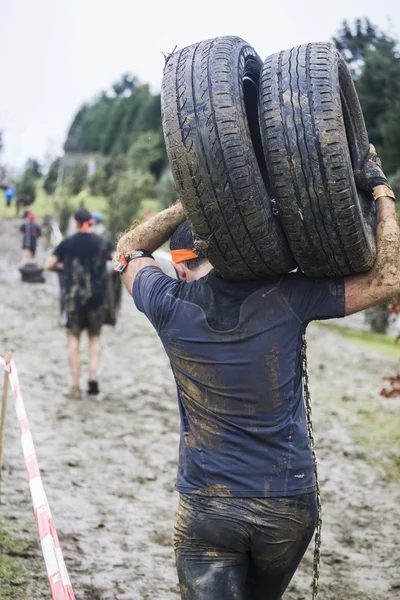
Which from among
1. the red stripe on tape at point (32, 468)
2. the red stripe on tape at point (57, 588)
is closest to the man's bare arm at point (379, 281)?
the red stripe on tape at point (57, 588)

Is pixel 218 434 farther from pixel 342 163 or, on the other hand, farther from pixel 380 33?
pixel 380 33

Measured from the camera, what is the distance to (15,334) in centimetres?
1247

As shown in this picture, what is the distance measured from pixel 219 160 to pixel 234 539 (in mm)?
1263

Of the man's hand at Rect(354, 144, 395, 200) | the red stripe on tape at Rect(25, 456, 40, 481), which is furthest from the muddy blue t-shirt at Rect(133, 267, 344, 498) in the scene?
the red stripe on tape at Rect(25, 456, 40, 481)

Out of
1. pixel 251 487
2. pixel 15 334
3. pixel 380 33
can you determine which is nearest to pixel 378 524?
pixel 251 487

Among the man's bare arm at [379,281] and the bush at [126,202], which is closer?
the man's bare arm at [379,281]

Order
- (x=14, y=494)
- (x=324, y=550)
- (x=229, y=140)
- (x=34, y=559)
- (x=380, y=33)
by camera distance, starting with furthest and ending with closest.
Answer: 1. (x=380, y=33)
2. (x=14, y=494)
3. (x=324, y=550)
4. (x=34, y=559)
5. (x=229, y=140)

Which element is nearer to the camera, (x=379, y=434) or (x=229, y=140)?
(x=229, y=140)

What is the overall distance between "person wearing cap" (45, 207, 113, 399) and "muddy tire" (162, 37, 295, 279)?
621 cm

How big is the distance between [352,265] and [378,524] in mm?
3658

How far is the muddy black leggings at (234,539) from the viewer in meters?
2.59

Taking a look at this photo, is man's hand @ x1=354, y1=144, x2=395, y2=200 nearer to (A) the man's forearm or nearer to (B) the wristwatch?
(A) the man's forearm

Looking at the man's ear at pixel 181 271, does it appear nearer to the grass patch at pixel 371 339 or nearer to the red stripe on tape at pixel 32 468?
the red stripe on tape at pixel 32 468

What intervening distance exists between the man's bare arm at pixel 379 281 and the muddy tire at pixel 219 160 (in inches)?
10.8
